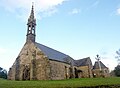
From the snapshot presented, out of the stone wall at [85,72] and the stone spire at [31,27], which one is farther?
the stone wall at [85,72]

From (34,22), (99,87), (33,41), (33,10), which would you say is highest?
(33,10)

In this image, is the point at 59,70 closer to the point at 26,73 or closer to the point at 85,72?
the point at 26,73

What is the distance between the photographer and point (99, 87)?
22.0 m

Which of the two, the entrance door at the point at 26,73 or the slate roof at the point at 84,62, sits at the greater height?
the slate roof at the point at 84,62

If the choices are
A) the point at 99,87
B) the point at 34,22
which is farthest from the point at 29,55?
the point at 99,87

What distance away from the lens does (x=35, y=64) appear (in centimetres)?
4400

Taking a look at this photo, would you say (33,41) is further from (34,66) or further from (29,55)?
(34,66)

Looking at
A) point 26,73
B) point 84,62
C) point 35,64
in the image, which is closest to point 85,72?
point 84,62

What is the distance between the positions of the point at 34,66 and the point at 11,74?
853 cm

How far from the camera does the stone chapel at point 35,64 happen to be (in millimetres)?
42250

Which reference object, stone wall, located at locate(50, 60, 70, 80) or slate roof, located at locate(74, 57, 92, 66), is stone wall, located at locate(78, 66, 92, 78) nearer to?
slate roof, located at locate(74, 57, 92, 66)

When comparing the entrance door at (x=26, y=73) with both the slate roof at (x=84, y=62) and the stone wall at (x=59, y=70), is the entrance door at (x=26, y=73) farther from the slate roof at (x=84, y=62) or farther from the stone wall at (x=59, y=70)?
the slate roof at (x=84, y=62)

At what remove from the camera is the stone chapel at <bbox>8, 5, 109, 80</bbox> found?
42250 mm

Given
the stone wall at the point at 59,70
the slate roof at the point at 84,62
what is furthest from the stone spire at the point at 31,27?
the slate roof at the point at 84,62
